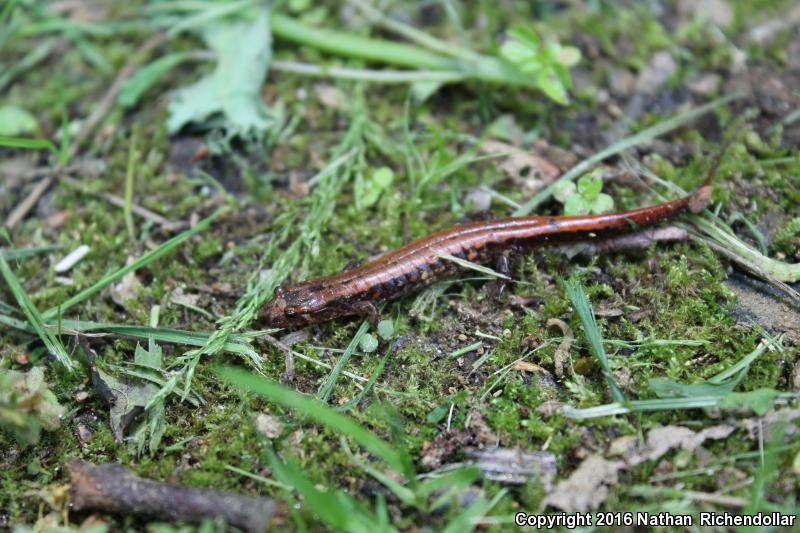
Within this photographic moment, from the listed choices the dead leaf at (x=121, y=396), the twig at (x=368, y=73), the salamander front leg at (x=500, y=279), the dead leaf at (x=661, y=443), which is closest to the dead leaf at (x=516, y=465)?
the dead leaf at (x=661, y=443)

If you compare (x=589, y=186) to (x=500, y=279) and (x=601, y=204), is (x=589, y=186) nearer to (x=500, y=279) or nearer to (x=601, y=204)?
(x=601, y=204)

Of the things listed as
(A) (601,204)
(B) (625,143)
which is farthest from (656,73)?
(A) (601,204)

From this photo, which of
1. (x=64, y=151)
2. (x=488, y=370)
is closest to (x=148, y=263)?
(x=64, y=151)

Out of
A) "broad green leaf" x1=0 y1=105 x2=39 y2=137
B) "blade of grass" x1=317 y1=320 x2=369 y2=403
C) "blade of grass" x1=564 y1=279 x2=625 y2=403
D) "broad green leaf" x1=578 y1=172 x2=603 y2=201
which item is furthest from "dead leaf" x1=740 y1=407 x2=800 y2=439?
"broad green leaf" x1=0 y1=105 x2=39 y2=137

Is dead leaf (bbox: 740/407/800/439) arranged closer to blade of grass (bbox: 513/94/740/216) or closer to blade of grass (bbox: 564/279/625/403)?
blade of grass (bbox: 564/279/625/403)

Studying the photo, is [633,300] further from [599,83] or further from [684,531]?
[599,83]

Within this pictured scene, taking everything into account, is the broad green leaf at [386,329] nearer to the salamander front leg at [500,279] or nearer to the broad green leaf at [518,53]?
the salamander front leg at [500,279]
